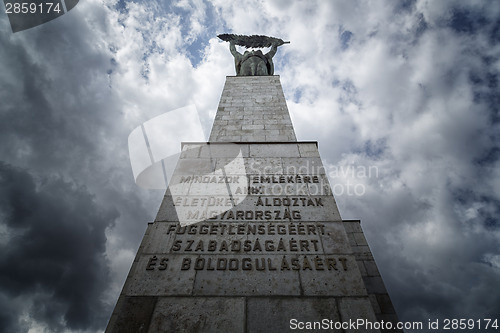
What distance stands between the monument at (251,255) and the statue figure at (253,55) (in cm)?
790

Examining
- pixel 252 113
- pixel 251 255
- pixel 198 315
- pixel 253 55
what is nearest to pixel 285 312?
pixel 251 255

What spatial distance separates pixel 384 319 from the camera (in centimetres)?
504

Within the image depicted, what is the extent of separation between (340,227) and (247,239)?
6.11 ft

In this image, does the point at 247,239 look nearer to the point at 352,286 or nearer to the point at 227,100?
the point at 352,286

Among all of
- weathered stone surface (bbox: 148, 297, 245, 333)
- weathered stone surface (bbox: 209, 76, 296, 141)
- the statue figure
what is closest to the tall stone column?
weathered stone surface (bbox: 148, 297, 245, 333)

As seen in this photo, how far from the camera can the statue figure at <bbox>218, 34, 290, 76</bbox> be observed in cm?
1319

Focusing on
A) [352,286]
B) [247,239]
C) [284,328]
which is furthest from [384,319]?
[247,239]

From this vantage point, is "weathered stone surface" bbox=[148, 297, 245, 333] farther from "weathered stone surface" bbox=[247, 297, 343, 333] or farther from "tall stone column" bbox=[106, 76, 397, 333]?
"weathered stone surface" bbox=[247, 297, 343, 333]

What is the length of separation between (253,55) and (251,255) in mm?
12721

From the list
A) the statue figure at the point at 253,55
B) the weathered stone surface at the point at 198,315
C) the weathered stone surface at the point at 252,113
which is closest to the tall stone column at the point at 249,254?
the weathered stone surface at the point at 198,315

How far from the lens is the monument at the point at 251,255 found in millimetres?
3523

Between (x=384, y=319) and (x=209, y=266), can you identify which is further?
(x=384, y=319)

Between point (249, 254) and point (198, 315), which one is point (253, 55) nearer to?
point (249, 254)

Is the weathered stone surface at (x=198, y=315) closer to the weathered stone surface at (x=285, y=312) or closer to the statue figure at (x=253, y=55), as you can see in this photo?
the weathered stone surface at (x=285, y=312)
